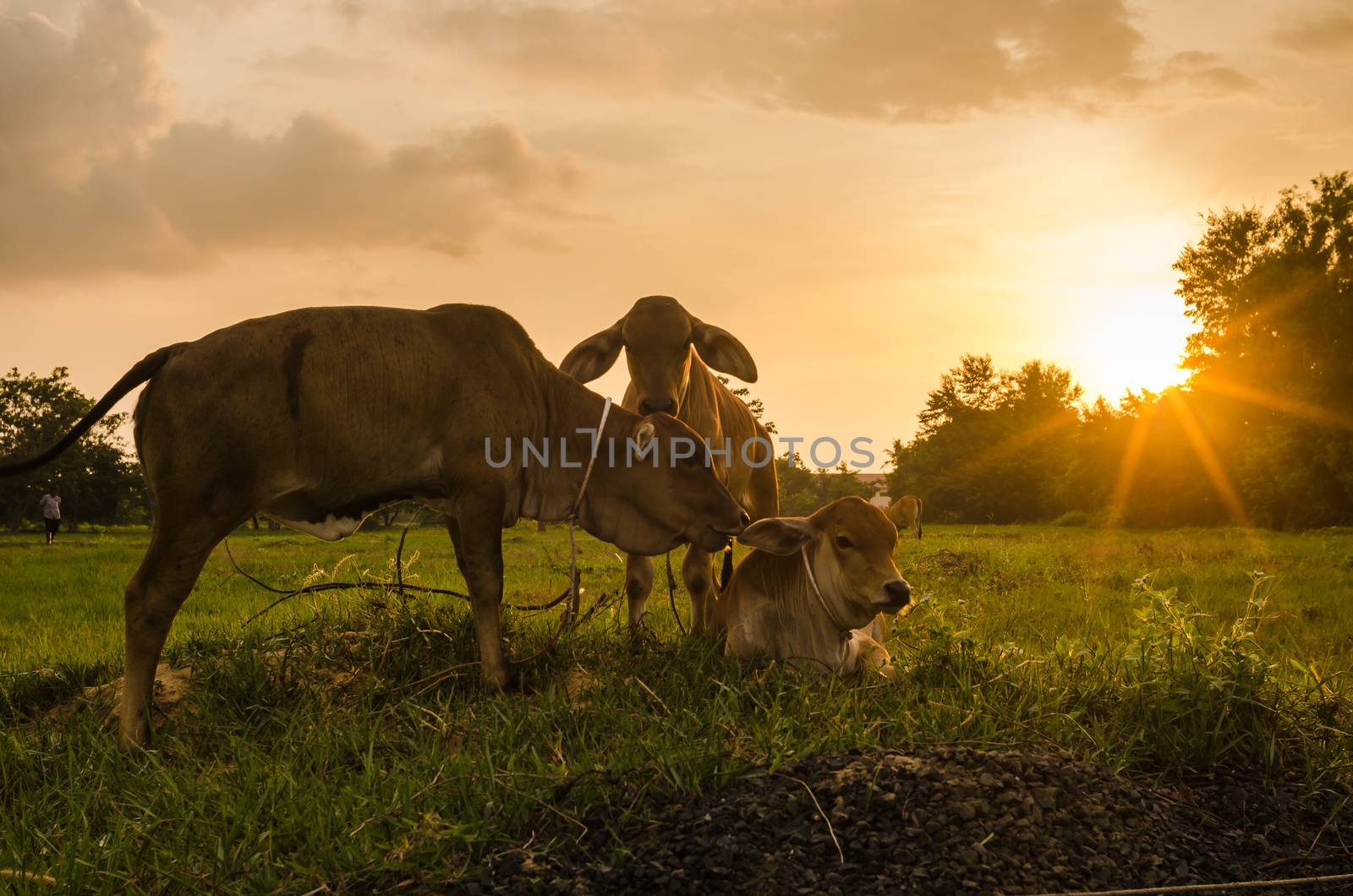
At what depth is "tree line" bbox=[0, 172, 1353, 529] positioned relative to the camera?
31.0 meters

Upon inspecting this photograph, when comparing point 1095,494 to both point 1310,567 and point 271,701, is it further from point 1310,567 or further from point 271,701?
point 271,701

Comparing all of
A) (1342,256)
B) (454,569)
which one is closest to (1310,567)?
(454,569)

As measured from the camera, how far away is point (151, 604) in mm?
5289

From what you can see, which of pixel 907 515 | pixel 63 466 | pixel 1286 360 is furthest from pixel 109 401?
pixel 63 466

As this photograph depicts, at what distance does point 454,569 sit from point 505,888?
1131 cm

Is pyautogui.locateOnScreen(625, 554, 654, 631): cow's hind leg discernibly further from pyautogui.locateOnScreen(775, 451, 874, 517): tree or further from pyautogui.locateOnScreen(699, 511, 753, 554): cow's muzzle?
pyautogui.locateOnScreen(775, 451, 874, 517): tree

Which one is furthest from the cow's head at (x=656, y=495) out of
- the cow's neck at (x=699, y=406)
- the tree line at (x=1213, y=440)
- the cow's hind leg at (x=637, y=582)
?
the tree line at (x=1213, y=440)

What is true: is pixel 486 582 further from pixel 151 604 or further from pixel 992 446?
pixel 992 446

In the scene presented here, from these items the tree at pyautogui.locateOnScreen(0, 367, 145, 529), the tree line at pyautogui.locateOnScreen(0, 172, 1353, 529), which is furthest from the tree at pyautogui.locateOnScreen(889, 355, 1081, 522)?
the tree at pyautogui.locateOnScreen(0, 367, 145, 529)

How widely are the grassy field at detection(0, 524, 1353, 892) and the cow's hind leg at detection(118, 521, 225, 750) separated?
6.4 inches

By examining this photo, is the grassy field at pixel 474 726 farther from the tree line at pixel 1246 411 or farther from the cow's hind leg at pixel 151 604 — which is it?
the tree line at pixel 1246 411

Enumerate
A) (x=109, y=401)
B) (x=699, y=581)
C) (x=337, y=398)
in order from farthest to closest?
(x=699, y=581) < (x=337, y=398) < (x=109, y=401)

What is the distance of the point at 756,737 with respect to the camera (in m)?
4.29

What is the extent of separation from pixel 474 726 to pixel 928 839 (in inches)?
84.7
